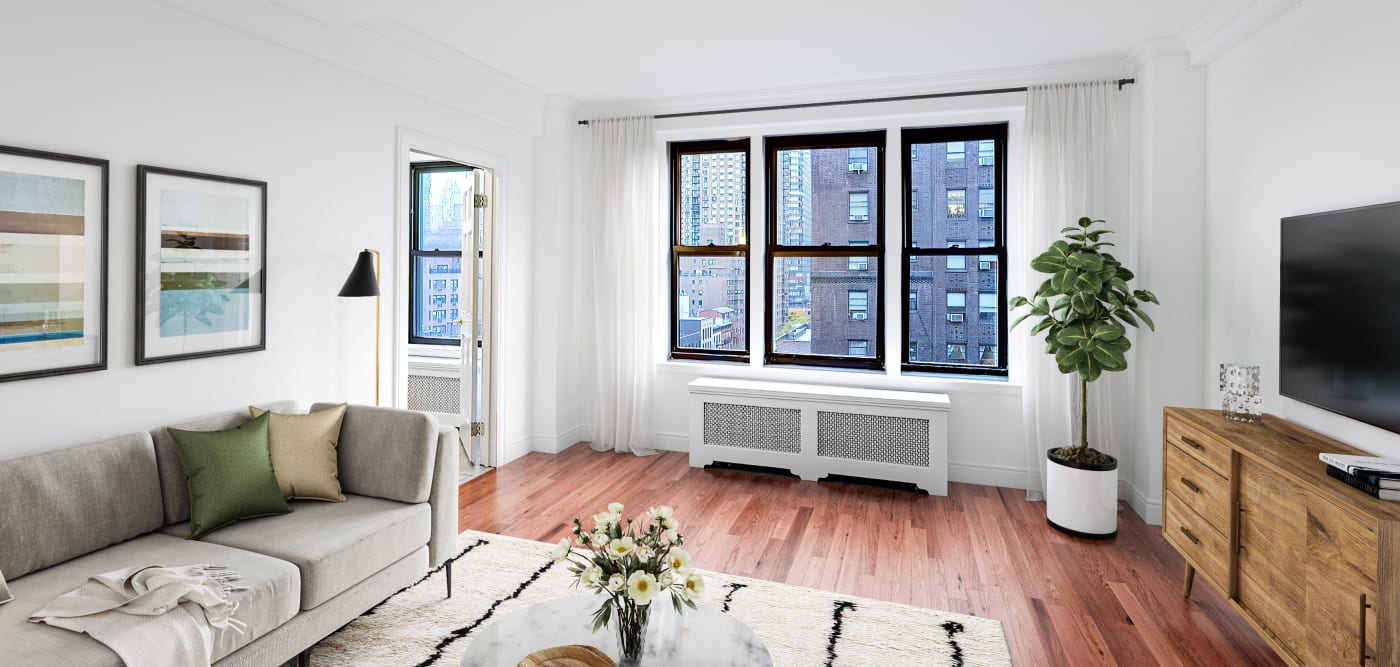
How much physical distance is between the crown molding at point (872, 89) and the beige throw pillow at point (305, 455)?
10.7 ft

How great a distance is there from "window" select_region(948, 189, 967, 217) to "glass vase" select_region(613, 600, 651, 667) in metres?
3.83

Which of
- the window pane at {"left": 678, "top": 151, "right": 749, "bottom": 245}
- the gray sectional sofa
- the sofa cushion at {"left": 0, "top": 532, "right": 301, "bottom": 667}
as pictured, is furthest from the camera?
the window pane at {"left": 678, "top": 151, "right": 749, "bottom": 245}

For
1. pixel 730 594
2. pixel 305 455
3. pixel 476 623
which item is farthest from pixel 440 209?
pixel 730 594

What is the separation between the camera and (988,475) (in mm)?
4484

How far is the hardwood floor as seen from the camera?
8.49 ft

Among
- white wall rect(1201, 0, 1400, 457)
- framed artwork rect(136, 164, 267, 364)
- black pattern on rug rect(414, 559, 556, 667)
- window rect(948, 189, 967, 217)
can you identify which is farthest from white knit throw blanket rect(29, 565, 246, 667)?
window rect(948, 189, 967, 217)

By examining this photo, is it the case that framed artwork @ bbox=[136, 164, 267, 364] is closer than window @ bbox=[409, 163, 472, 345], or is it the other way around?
framed artwork @ bbox=[136, 164, 267, 364]

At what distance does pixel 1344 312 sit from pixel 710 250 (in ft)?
12.0

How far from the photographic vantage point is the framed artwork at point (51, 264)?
2.24m

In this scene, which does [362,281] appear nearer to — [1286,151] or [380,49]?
[380,49]

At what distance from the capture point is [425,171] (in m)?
5.57

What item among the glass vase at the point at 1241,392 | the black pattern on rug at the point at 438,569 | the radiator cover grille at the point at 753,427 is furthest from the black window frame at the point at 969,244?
the black pattern on rug at the point at 438,569

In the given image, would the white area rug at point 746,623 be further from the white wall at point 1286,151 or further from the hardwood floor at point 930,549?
the white wall at point 1286,151

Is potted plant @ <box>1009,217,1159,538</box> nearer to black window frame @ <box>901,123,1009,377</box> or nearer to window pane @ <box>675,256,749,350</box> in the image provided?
black window frame @ <box>901,123,1009,377</box>
